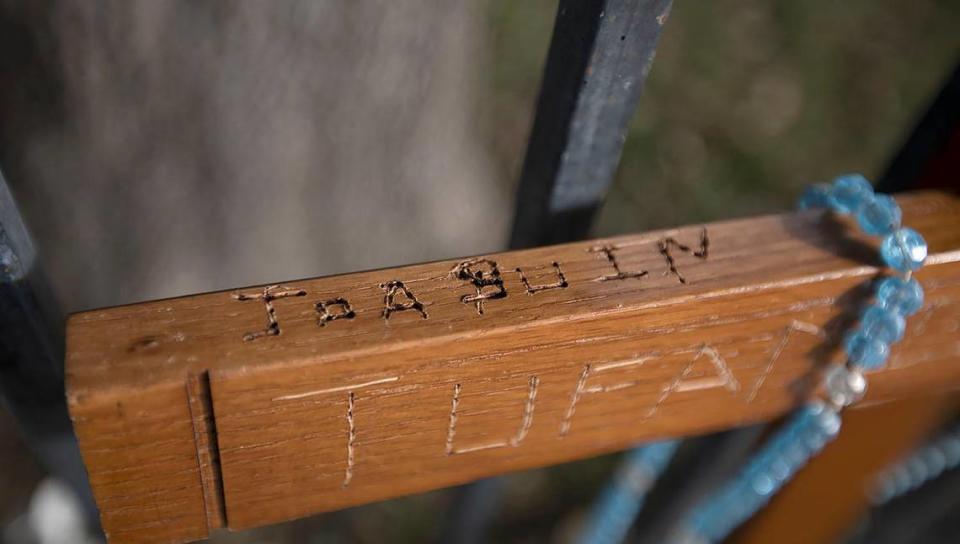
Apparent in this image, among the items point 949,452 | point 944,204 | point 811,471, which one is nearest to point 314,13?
point 944,204

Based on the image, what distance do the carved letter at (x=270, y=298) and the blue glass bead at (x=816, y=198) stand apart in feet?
1.19

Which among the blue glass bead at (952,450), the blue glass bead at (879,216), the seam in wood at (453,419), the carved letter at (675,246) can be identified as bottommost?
the seam in wood at (453,419)

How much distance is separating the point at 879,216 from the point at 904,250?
3cm

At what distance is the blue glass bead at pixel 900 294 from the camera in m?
0.50

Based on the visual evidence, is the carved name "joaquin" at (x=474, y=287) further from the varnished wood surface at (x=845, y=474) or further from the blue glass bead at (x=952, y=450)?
the blue glass bead at (x=952, y=450)

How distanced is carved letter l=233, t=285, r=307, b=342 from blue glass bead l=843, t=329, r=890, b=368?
37 cm

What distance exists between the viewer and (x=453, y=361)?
429 millimetres

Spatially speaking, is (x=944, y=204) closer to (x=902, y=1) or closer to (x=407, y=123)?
(x=407, y=123)

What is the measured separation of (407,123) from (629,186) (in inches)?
27.3

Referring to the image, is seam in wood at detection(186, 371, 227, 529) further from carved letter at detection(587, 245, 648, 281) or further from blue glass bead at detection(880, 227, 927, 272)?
blue glass bead at detection(880, 227, 927, 272)

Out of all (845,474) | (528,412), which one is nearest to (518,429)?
(528,412)

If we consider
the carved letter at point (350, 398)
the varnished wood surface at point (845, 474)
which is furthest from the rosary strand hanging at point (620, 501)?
the carved letter at point (350, 398)

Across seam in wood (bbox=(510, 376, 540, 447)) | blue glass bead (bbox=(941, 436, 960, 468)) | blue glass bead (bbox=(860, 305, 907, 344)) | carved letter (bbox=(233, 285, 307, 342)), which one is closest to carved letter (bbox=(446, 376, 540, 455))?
seam in wood (bbox=(510, 376, 540, 447))

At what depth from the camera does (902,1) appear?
4.34 ft
